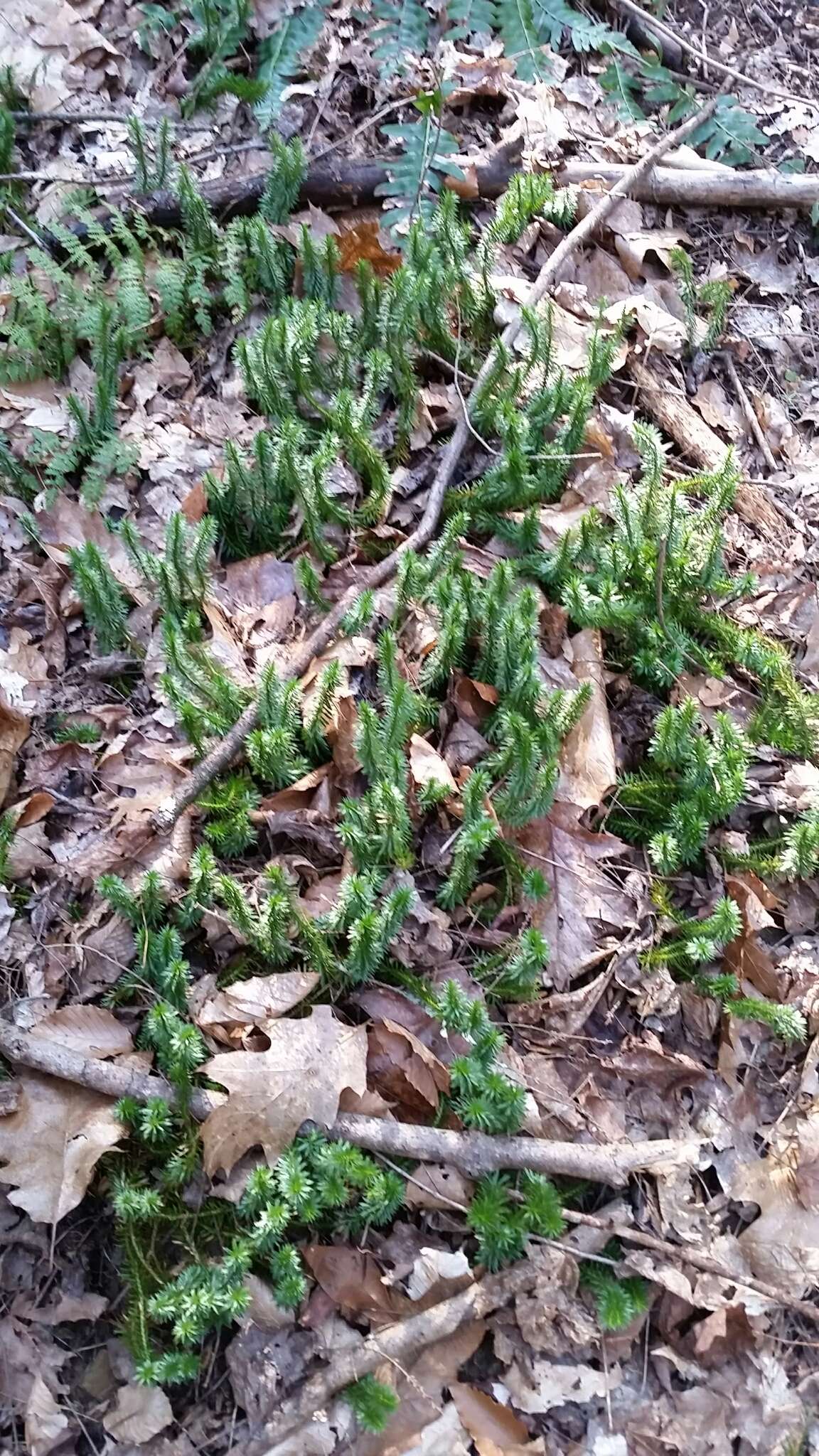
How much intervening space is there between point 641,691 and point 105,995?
6.17 feet

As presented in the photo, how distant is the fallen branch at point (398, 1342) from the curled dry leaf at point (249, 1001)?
2.53 feet

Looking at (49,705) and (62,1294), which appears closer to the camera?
(62,1294)

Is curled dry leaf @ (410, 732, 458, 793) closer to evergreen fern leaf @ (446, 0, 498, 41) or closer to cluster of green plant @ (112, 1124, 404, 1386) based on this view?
cluster of green plant @ (112, 1124, 404, 1386)

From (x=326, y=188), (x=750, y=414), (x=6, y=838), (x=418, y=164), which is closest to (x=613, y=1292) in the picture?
(x=6, y=838)

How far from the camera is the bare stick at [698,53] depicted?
14.6 feet

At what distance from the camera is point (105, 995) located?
2602 millimetres

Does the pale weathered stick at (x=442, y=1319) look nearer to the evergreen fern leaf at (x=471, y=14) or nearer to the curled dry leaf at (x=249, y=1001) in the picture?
the curled dry leaf at (x=249, y=1001)

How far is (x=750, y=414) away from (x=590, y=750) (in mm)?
1783

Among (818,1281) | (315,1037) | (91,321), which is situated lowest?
(818,1281)

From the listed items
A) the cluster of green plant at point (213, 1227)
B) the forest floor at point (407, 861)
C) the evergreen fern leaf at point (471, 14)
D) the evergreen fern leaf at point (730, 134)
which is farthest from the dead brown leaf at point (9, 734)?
the evergreen fern leaf at point (730, 134)

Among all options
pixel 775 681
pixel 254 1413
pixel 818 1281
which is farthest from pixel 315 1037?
pixel 775 681

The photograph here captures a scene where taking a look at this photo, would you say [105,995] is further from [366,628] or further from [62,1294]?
[366,628]

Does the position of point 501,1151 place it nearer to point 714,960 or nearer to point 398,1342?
point 398,1342

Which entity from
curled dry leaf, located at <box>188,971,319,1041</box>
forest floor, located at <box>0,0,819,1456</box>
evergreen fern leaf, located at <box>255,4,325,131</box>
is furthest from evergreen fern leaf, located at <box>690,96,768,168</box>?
curled dry leaf, located at <box>188,971,319,1041</box>
